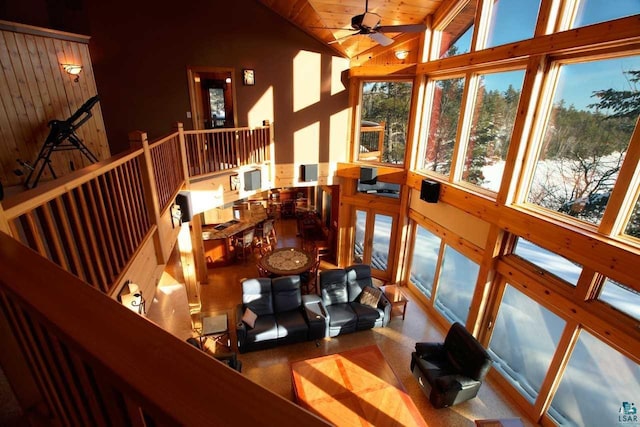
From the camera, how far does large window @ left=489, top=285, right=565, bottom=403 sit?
4332 millimetres

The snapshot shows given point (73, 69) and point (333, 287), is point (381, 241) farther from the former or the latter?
point (73, 69)

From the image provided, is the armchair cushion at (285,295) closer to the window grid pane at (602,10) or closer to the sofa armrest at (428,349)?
the sofa armrest at (428,349)

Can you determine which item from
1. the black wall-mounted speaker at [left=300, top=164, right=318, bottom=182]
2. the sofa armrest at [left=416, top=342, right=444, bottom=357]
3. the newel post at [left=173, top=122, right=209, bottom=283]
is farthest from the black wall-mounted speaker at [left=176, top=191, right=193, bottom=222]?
the sofa armrest at [left=416, top=342, right=444, bottom=357]

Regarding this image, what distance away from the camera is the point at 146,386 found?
0.45 m

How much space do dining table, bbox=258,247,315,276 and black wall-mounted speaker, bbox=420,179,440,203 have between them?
3149 mm

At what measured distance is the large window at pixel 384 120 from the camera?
23.4 ft

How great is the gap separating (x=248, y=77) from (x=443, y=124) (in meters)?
4.41

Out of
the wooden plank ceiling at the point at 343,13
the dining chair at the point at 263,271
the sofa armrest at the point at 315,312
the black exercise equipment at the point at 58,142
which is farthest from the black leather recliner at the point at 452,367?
Answer: the black exercise equipment at the point at 58,142

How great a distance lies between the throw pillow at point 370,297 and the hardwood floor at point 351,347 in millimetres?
538

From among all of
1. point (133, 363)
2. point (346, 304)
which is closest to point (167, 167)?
point (133, 363)

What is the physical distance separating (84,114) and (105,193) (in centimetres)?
414

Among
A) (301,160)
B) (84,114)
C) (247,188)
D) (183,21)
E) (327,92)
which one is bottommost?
(247,188)

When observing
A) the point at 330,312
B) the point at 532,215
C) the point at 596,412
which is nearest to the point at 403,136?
the point at 532,215

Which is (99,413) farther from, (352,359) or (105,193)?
(352,359)
